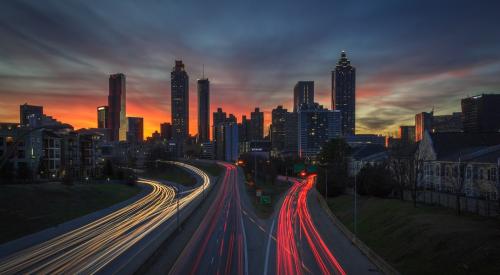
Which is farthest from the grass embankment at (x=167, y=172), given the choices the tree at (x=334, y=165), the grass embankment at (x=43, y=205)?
the grass embankment at (x=43, y=205)

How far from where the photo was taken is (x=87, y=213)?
58.6 m

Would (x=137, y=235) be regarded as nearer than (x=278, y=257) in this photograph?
No

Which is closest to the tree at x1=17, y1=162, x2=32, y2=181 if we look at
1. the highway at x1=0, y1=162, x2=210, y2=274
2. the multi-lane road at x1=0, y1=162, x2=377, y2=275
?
the multi-lane road at x1=0, y1=162, x2=377, y2=275

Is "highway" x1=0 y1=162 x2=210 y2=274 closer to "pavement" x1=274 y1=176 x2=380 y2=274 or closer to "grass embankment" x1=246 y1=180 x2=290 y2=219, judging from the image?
"pavement" x1=274 y1=176 x2=380 y2=274

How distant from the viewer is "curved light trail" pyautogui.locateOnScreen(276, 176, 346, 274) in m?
30.8

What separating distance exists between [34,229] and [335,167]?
6287 cm

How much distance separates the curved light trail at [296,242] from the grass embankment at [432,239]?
4.84 meters

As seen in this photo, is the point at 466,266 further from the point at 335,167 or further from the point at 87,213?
the point at 335,167

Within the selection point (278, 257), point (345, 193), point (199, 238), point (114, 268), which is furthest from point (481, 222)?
point (345, 193)

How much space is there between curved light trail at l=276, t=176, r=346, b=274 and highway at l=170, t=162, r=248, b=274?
12.1 ft

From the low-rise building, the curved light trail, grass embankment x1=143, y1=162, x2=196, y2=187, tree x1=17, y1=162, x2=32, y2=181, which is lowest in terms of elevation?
grass embankment x1=143, y1=162, x2=196, y2=187

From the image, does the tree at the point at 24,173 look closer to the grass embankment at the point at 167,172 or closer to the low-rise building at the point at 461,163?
the grass embankment at the point at 167,172

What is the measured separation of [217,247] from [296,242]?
8.89 meters

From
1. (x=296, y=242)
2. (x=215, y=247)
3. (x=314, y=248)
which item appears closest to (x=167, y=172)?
(x=215, y=247)
